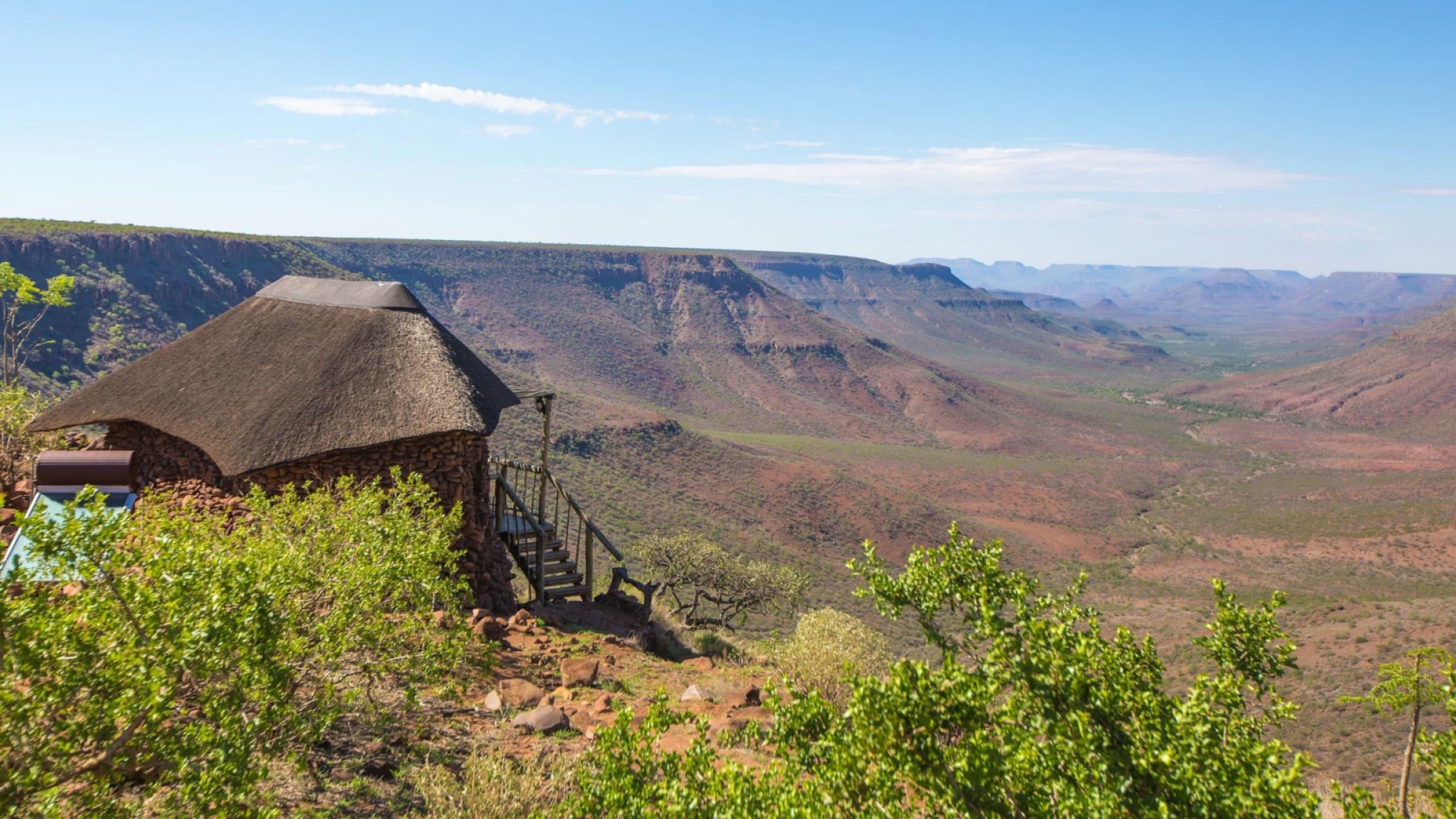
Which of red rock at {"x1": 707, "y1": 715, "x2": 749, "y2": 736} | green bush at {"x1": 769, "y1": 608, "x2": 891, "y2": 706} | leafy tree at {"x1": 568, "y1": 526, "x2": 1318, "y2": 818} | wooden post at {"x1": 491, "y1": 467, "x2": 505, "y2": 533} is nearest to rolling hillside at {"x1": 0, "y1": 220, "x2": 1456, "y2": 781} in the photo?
green bush at {"x1": 769, "y1": 608, "x2": 891, "y2": 706}

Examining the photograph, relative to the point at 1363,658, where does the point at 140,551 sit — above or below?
above

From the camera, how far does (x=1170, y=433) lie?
254ft

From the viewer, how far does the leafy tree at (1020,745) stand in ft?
12.5

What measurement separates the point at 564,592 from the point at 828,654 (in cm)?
483

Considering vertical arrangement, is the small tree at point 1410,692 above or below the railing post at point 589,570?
above

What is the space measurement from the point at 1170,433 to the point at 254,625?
86.1 m

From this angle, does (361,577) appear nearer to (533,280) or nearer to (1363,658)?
(1363,658)

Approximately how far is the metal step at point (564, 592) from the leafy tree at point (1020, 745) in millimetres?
8812

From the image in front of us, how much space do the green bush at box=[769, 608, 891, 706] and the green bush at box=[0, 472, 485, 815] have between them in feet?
16.5

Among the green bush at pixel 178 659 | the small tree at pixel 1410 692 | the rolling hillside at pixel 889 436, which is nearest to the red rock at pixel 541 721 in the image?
the green bush at pixel 178 659

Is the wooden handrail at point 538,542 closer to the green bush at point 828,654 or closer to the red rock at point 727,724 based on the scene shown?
the green bush at point 828,654

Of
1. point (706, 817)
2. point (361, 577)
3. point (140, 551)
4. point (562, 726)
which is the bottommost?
point (562, 726)

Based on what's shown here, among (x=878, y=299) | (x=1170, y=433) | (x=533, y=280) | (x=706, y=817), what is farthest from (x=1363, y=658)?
(x=878, y=299)

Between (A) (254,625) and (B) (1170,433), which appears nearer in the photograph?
(A) (254,625)
